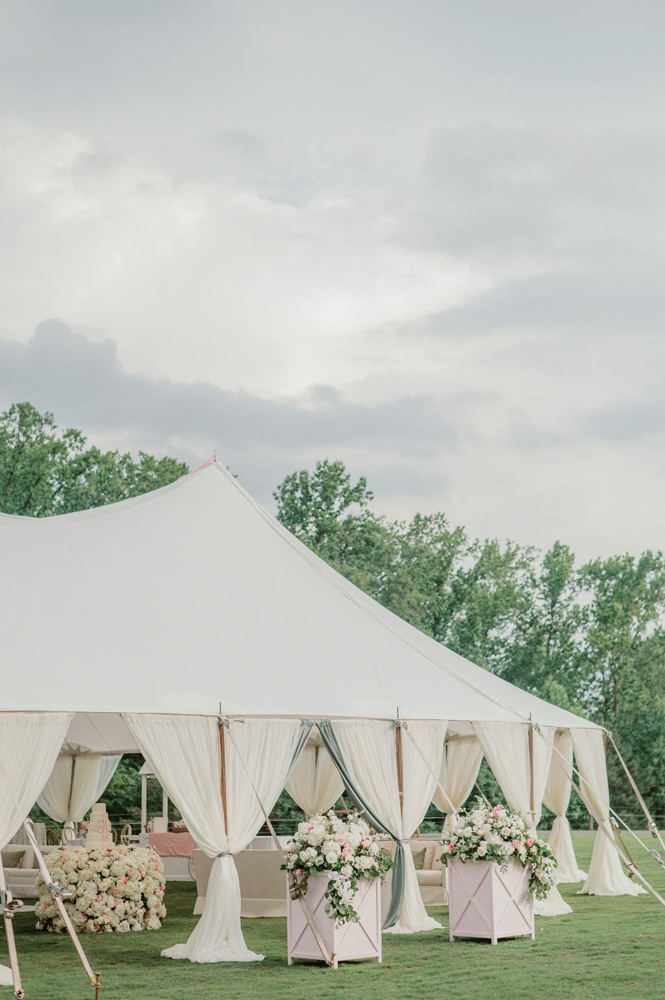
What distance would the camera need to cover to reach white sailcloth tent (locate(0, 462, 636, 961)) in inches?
353

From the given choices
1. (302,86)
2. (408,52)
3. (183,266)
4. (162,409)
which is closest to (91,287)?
(183,266)

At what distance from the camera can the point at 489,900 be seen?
30.9 feet

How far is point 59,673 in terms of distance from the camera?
9000 mm

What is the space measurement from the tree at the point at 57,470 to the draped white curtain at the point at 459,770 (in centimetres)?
1618

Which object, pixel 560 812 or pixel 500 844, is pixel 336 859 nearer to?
pixel 500 844

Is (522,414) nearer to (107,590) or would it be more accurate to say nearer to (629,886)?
(629,886)

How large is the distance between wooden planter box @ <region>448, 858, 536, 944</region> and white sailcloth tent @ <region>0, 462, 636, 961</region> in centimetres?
77

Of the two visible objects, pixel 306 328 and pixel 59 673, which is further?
pixel 306 328

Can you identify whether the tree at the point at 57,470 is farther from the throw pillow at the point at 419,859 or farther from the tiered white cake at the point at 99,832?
the throw pillow at the point at 419,859

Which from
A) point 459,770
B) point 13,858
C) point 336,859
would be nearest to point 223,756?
point 336,859

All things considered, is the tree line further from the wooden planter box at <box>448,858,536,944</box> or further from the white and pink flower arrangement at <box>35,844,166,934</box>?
the wooden planter box at <box>448,858,536,944</box>

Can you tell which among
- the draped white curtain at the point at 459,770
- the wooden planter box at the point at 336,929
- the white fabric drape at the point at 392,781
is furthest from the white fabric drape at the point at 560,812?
the wooden planter box at the point at 336,929

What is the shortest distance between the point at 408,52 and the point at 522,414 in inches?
713

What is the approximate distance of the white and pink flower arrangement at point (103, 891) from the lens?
A: 35.3ft
